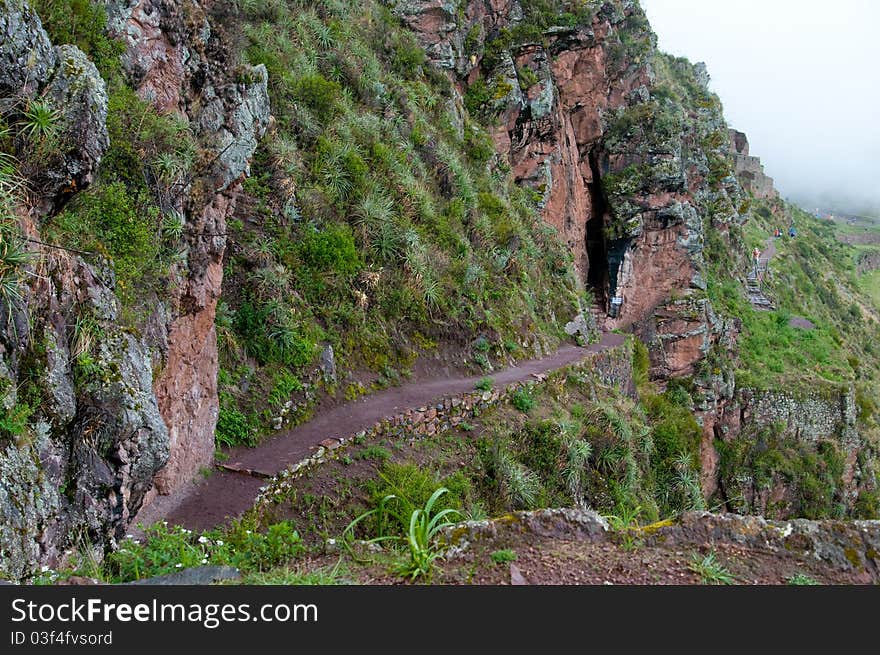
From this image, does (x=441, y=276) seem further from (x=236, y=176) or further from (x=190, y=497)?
(x=190, y=497)

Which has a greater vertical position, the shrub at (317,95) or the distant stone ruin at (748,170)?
the distant stone ruin at (748,170)

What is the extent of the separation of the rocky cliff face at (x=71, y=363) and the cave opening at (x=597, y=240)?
22.9 metres

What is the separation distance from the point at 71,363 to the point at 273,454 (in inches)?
134

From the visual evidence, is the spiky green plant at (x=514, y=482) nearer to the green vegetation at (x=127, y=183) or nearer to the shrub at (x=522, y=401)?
the shrub at (x=522, y=401)

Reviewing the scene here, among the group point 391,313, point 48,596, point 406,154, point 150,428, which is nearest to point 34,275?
point 150,428

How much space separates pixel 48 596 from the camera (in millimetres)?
2625

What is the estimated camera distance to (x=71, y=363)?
432cm

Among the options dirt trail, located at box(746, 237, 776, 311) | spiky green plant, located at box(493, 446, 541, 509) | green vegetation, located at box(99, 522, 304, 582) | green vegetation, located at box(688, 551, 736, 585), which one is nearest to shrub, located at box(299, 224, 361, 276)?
spiky green plant, located at box(493, 446, 541, 509)

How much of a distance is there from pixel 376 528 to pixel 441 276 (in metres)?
6.99

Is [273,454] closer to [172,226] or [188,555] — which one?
[188,555]

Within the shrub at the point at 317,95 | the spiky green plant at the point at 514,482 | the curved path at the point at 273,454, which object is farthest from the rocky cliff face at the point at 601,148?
the spiky green plant at the point at 514,482

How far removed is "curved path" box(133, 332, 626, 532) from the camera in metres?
5.81

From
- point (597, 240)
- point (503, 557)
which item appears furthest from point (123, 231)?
point (597, 240)

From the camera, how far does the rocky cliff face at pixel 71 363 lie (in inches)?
148
